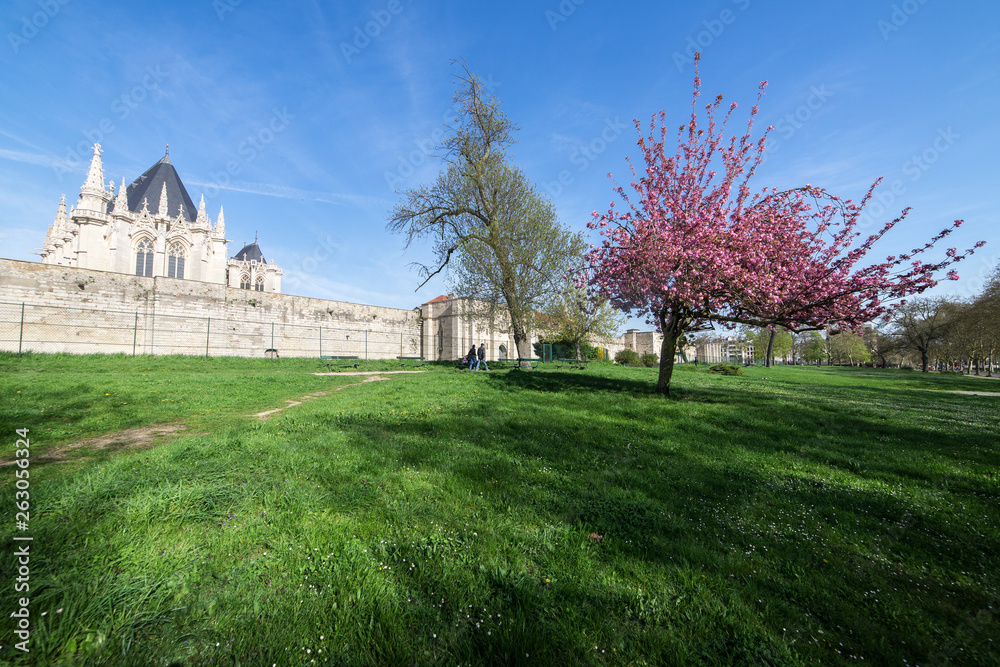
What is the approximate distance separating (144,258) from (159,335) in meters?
25.6

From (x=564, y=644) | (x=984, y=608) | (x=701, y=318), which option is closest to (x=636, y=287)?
(x=701, y=318)

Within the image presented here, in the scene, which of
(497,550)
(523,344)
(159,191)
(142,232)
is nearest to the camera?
(497,550)

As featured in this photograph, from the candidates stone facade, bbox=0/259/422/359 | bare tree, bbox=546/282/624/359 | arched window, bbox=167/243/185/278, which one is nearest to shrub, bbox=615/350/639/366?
bare tree, bbox=546/282/624/359

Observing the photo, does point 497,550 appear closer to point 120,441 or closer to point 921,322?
point 120,441

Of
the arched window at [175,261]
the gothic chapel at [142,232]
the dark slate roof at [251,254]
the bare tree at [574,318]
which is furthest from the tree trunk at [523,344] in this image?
the dark slate roof at [251,254]

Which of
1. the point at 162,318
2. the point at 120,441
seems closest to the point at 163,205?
the point at 162,318

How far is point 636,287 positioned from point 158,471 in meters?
11.4

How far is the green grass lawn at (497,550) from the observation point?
2051mm

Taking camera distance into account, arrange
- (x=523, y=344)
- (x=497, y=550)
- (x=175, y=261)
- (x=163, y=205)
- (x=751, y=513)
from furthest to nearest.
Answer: (x=163, y=205)
(x=175, y=261)
(x=523, y=344)
(x=751, y=513)
(x=497, y=550)

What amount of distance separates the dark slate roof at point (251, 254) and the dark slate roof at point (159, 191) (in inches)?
730

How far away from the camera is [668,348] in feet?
38.7

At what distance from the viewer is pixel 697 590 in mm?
2562

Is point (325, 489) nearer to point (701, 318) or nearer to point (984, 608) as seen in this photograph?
point (984, 608)

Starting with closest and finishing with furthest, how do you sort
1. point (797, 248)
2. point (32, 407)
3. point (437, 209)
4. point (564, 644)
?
point (564, 644), point (32, 407), point (797, 248), point (437, 209)
